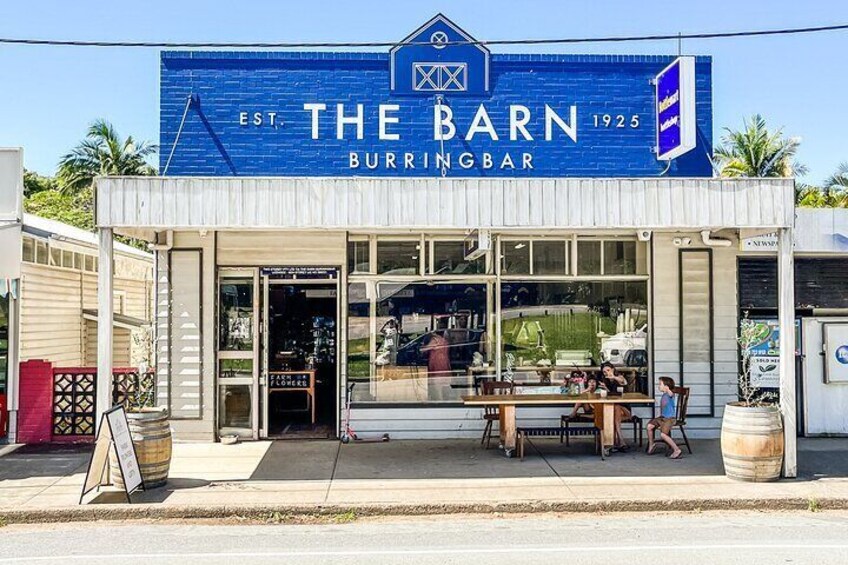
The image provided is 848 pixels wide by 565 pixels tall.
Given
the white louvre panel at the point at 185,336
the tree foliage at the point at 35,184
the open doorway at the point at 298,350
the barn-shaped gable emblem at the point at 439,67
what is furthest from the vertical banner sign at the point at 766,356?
the tree foliage at the point at 35,184

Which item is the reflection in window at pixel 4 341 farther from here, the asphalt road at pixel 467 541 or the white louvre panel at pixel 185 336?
the asphalt road at pixel 467 541

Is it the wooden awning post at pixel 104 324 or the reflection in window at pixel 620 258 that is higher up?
the reflection in window at pixel 620 258

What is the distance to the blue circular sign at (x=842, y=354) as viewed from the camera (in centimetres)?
1255

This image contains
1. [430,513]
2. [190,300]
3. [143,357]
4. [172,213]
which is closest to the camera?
[430,513]

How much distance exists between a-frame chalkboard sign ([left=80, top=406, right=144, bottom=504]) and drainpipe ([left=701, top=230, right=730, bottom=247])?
8236mm

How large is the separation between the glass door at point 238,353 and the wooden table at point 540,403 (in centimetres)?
338

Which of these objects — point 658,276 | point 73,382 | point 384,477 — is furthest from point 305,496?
point 658,276

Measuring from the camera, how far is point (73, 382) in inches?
480

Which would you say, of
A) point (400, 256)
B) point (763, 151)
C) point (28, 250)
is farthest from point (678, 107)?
point (763, 151)

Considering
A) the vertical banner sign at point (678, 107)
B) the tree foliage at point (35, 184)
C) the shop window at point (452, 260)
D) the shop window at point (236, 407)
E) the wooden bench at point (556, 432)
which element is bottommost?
the wooden bench at point (556, 432)

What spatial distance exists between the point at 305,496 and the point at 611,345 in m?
5.69

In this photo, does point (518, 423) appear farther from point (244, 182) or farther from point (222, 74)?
point (222, 74)

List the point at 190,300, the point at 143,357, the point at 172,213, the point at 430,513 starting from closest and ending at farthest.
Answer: the point at 430,513, the point at 172,213, the point at 143,357, the point at 190,300

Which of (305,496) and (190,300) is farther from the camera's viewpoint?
(190,300)
